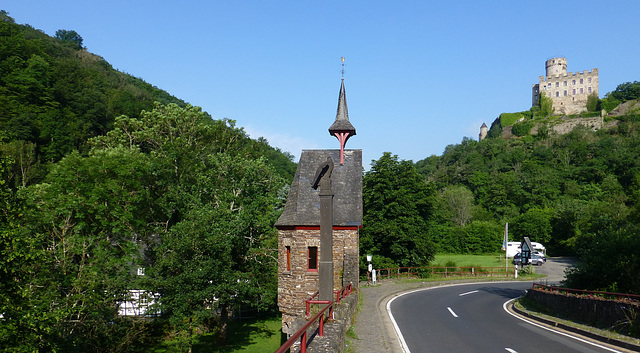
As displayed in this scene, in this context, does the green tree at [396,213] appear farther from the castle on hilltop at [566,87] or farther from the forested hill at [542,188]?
the castle on hilltop at [566,87]

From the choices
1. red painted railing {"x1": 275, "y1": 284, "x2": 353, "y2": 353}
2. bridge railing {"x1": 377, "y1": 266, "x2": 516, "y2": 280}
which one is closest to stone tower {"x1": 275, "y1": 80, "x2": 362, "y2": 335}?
red painted railing {"x1": 275, "y1": 284, "x2": 353, "y2": 353}

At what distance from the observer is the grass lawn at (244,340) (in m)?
24.7

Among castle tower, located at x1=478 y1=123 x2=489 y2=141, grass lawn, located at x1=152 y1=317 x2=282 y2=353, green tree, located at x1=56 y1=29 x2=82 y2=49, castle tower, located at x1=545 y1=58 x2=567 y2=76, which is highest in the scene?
green tree, located at x1=56 y1=29 x2=82 y2=49

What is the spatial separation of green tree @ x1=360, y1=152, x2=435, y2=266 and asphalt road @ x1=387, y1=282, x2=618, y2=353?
493 inches

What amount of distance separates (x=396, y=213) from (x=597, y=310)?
2530 centimetres

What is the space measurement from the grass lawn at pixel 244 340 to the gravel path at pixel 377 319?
668 cm

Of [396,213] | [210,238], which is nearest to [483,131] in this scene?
[396,213]

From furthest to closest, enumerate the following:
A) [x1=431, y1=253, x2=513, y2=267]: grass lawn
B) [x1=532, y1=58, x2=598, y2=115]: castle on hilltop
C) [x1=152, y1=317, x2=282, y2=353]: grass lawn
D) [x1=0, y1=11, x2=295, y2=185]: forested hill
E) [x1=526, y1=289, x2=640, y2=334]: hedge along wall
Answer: [x1=532, y1=58, x2=598, y2=115]: castle on hilltop
[x1=431, y1=253, x2=513, y2=267]: grass lawn
[x1=0, y1=11, x2=295, y2=185]: forested hill
[x1=152, y1=317, x2=282, y2=353]: grass lawn
[x1=526, y1=289, x2=640, y2=334]: hedge along wall

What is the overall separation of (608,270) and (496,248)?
5463cm

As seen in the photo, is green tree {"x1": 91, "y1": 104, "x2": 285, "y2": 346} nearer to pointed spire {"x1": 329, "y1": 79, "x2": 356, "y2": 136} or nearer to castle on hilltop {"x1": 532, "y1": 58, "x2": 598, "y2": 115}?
pointed spire {"x1": 329, "y1": 79, "x2": 356, "y2": 136}

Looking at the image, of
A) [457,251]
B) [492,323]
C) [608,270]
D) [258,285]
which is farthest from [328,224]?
[457,251]

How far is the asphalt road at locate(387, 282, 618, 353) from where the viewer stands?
12078mm

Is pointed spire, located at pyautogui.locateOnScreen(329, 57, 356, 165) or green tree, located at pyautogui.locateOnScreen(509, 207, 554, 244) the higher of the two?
pointed spire, located at pyautogui.locateOnScreen(329, 57, 356, 165)

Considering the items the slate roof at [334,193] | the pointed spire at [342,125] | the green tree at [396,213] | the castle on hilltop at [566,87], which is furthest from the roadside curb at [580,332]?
the castle on hilltop at [566,87]
